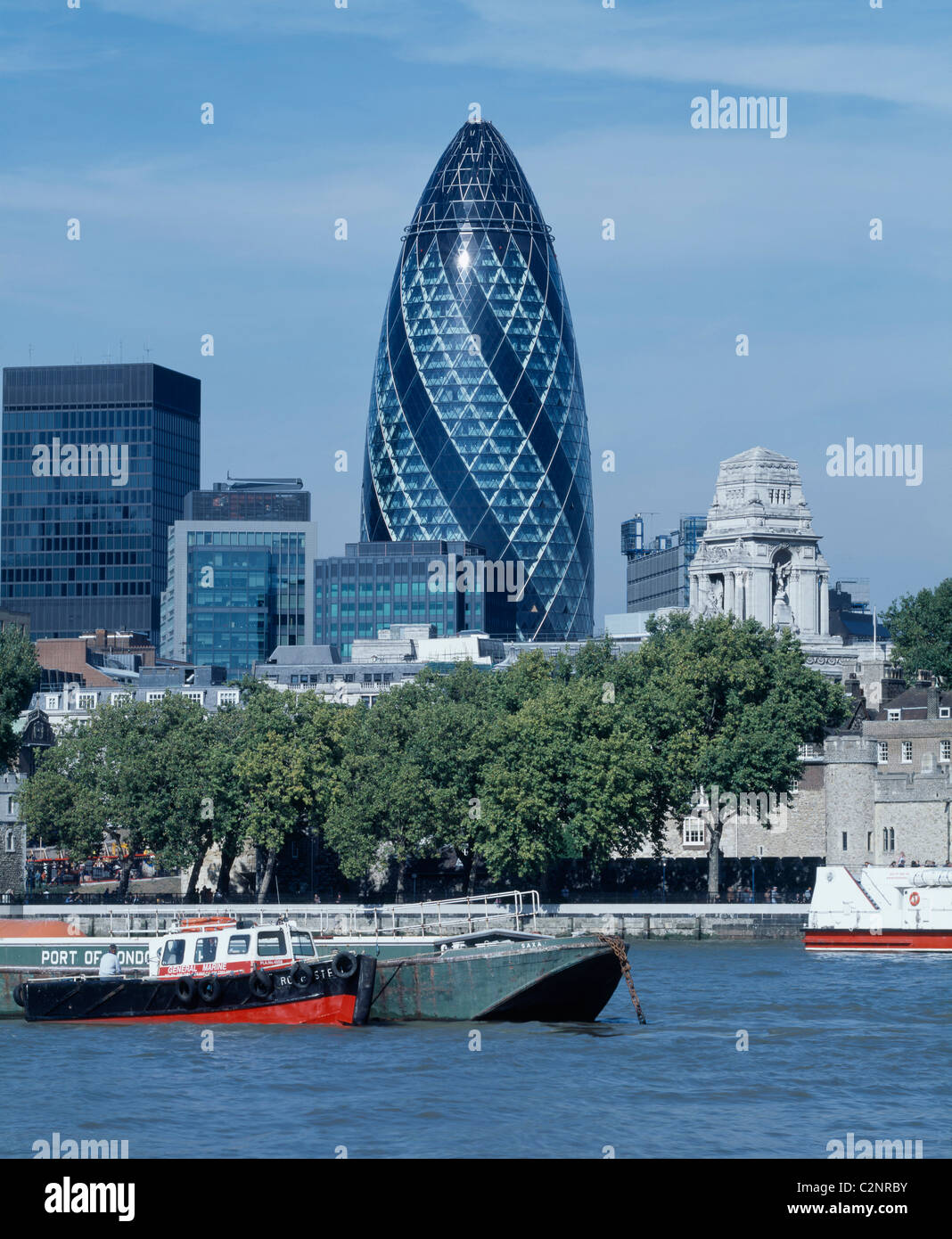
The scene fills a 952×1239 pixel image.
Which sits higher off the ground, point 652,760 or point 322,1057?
point 652,760

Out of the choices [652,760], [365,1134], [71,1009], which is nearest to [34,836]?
[652,760]

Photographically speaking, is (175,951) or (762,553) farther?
(762,553)

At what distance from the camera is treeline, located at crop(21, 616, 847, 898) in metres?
99.8

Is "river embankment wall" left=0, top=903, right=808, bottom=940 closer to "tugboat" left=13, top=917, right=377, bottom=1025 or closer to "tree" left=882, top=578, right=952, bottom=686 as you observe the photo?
"tugboat" left=13, top=917, right=377, bottom=1025

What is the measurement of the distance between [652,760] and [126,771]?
2726cm

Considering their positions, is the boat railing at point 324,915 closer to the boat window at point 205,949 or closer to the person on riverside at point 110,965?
the person on riverside at point 110,965

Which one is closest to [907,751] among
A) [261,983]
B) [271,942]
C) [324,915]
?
[324,915]

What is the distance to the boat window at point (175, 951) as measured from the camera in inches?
2201

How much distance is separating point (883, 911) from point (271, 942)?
112ft

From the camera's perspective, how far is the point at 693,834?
12275 cm

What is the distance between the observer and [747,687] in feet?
363

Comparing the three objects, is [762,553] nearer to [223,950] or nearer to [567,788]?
[567,788]

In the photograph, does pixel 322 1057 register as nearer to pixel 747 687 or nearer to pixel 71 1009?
pixel 71 1009

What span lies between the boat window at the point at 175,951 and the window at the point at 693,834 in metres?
68.1
